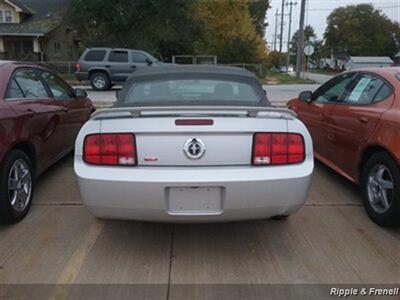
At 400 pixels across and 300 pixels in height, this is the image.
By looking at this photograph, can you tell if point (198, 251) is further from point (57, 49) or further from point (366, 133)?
point (57, 49)

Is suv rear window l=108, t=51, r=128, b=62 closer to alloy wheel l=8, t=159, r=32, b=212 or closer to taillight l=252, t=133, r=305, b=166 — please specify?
alloy wheel l=8, t=159, r=32, b=212

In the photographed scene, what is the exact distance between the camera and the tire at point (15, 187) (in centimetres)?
A: 397

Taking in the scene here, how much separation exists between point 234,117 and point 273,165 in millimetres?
460

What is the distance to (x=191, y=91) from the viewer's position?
4.65 metres

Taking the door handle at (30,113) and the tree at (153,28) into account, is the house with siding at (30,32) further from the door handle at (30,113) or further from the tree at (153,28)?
the door handle at (30,113)

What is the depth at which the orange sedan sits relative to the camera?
13.2ft

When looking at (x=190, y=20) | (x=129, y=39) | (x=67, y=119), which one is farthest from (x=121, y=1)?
(x=67, y=119)

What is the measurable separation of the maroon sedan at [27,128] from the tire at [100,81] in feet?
49.1

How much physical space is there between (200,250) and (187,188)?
0.77 m

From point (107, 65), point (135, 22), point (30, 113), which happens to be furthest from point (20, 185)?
point (135, 22)

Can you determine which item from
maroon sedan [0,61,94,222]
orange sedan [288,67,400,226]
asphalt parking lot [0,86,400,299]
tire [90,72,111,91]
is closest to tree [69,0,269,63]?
tire [90,72,111,91]

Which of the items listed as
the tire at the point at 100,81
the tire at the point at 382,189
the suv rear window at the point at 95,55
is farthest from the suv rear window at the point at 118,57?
the tire at the point at 382,189

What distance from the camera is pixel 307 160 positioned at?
11.3ft

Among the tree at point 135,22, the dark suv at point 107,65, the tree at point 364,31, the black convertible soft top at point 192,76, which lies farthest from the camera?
the tree at point 364,31
